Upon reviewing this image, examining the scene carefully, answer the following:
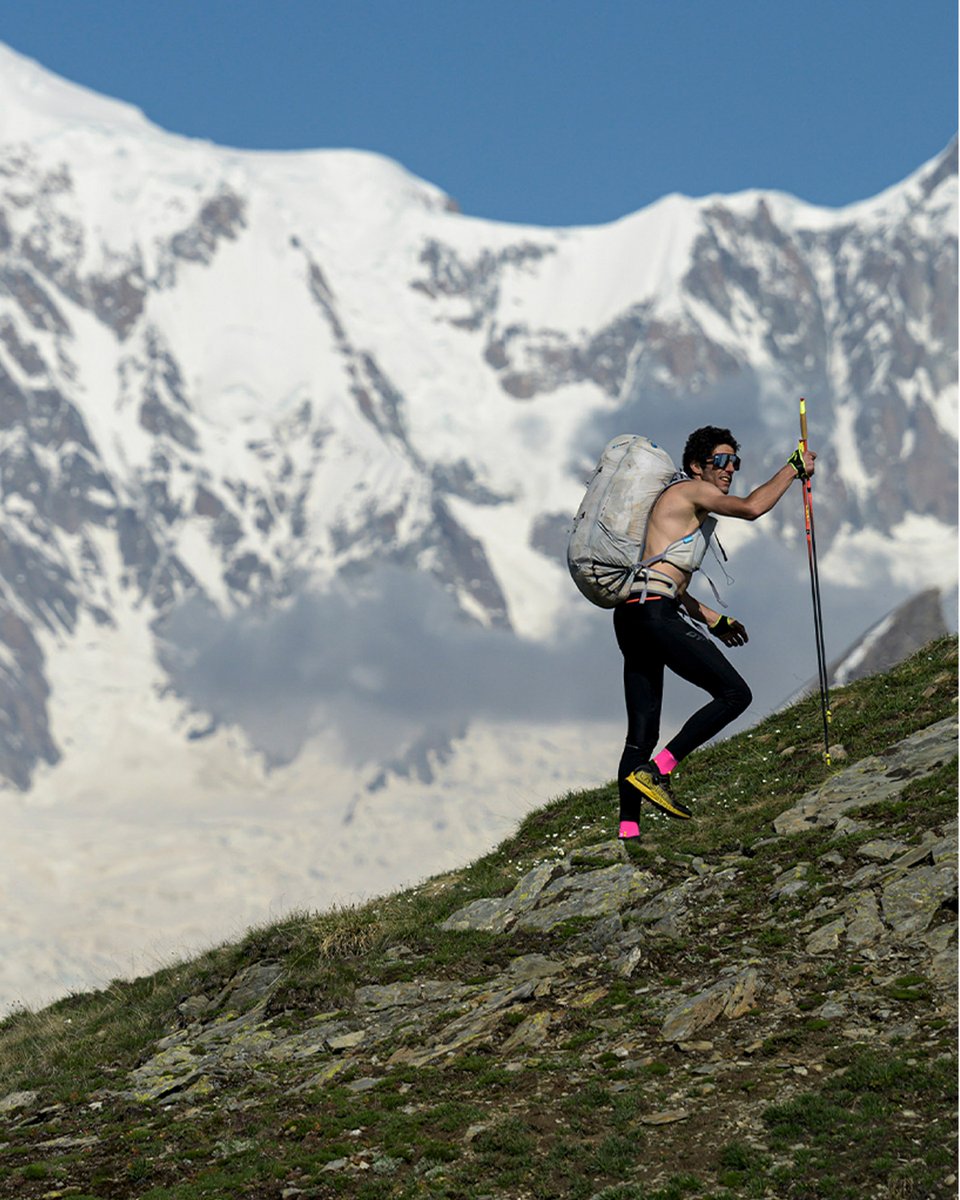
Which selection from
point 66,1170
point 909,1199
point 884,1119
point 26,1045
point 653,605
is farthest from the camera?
point 26,1045

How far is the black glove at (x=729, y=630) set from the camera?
16047mm

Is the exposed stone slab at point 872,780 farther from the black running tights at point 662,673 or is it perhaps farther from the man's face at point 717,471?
the man's face at point 717,471

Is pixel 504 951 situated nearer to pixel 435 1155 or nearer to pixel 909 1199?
pixel 435 1155

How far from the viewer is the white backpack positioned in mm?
15844

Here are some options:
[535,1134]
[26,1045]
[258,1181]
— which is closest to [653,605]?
[535,1134]

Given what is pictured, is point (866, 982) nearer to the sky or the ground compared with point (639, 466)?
nearer to the ground

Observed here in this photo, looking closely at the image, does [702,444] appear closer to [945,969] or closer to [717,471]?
[717,471]

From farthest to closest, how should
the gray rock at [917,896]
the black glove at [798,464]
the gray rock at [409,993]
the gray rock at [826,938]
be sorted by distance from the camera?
1. the gray rock at [409,993]
2. the black glove at [798,464]
3. the gray rock at [826,938]
4. the gray rock at [917,896]

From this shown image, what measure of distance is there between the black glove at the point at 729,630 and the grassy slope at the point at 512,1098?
2.43 meters

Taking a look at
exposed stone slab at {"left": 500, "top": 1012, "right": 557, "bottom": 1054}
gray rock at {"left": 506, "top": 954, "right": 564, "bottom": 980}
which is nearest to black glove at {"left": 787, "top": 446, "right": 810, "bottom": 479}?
gray rock at {"left": 506, "top": 954, "right": 564, "bottom": 980}

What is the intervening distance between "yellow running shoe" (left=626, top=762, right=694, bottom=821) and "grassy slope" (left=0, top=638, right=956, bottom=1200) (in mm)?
1120

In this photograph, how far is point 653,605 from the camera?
15.7m

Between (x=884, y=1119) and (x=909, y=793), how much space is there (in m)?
6.42

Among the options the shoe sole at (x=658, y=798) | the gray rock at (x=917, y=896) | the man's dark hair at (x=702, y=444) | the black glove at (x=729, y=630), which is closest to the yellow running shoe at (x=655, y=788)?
the shoe sole at (x=658, y=798)
